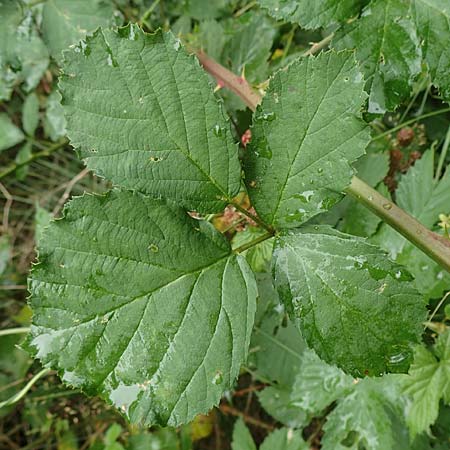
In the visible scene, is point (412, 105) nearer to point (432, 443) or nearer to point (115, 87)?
point (432, 443)

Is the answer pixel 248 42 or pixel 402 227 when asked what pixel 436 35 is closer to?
pixel 402 227

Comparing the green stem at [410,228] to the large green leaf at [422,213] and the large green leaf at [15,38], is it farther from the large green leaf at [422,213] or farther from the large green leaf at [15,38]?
the large green leaf at [15,38]

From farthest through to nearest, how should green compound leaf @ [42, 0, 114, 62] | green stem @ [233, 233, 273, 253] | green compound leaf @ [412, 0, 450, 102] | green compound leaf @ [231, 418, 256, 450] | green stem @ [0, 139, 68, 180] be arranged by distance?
1. green stem @ [0, 139, 68, 180]
2. green compound leaf @ [231, 418, 256, 450]
3. green compound leaf @ [42, 0, 114, 62]
4. green compound leaf @ [412, 0, 450, 102]
5. green stem @ [233, 233, 273, 253]

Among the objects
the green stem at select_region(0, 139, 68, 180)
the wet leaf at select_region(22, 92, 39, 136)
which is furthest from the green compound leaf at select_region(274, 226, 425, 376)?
the wet leaf at select_region(22, 92, 39, 136)

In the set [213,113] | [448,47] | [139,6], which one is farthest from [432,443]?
[139,6]

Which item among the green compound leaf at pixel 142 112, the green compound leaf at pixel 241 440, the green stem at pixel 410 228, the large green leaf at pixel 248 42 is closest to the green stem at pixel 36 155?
the large green leaf at pixel 248 42

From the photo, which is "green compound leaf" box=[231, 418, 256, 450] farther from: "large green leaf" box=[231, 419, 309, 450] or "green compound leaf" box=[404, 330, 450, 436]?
"green compound leaf" box=[404, 330, 450, 436]

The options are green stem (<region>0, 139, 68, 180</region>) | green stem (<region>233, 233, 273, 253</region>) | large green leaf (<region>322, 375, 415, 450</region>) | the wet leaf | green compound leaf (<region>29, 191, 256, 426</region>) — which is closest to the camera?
green compound leaf (<region>29, 191, 256, 426</region>)
